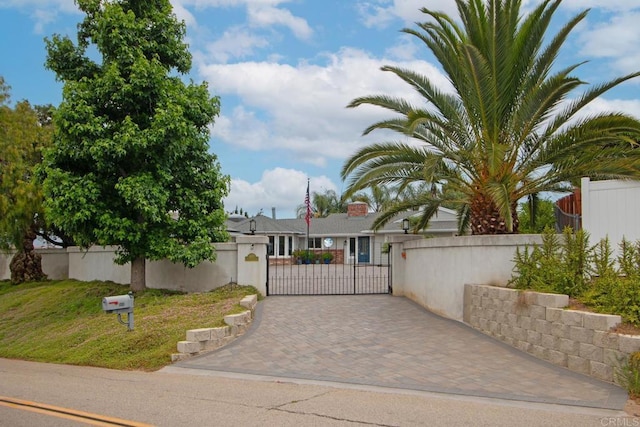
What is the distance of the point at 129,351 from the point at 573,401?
852cm

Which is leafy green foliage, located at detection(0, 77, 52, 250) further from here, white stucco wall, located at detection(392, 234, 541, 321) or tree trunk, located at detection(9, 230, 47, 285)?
white stucco wall, located at detection(392, 234, 541, 321)

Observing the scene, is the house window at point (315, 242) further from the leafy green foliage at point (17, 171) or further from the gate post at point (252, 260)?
the gate post at point (252, 260)

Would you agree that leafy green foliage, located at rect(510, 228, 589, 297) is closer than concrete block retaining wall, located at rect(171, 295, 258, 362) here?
Yes

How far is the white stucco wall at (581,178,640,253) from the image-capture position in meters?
10.6

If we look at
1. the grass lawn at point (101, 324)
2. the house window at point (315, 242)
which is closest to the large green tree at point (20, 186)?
the grass lawn at point (101, 324)

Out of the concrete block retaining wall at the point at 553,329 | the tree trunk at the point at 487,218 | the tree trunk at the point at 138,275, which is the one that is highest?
the tree trunk at the point at 487,218

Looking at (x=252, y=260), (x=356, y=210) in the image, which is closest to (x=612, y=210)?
(x=252, y=260)

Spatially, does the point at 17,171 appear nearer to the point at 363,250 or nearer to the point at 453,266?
the point at 453,266

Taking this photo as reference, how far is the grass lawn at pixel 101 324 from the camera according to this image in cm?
1152

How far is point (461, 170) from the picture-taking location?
13.6 meters

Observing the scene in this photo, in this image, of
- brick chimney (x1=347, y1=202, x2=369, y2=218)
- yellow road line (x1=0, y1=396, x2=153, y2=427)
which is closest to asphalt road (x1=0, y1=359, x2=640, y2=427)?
yellow road line (x1=0, y1=396, x2=153, y2=427)

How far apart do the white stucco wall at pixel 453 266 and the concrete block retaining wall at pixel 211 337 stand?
4888mm

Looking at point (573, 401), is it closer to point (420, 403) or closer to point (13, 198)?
point (420, 403)

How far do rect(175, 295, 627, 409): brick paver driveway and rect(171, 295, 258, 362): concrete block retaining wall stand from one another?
0.82 ft
